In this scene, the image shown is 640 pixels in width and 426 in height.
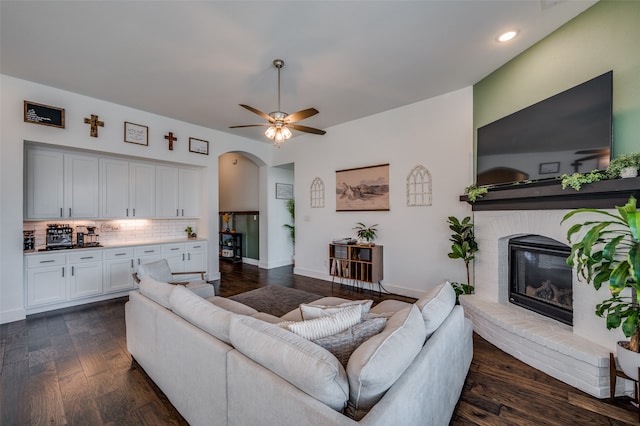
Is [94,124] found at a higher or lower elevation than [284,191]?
higher

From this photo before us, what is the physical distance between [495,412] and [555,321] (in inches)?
50.0

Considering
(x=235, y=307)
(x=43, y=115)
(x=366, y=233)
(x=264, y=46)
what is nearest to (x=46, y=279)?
(x=43, y=115)

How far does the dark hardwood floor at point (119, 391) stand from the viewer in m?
1.73

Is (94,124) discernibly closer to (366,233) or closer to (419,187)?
(366,233)

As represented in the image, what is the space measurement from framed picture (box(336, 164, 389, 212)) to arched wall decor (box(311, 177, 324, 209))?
1.39ft

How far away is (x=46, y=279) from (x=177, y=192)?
90.2 inches

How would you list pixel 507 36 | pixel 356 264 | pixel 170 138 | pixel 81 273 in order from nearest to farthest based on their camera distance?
pixel 507 36
pixel 81 273
pixel 356 264
pixel 170 138

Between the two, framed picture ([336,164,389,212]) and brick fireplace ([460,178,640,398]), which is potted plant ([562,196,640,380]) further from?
framed picture ([336,164,389,212])

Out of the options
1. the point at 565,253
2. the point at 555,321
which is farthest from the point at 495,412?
the point at 565,253

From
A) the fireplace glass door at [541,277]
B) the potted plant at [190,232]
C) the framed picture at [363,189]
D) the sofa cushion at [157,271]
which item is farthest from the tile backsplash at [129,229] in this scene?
the fireplace glass door at [541,277]

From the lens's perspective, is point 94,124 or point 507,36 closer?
point 507,36

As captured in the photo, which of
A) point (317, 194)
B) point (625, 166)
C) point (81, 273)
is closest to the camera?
point (625, 166)

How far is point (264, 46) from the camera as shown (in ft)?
8.91

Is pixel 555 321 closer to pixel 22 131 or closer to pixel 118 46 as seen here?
pixel 118 46
